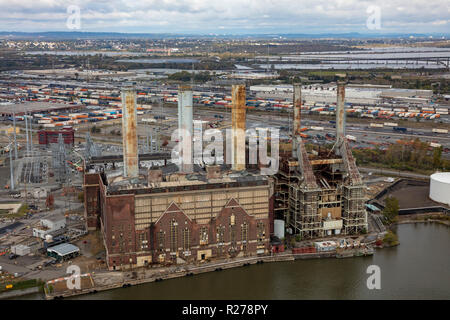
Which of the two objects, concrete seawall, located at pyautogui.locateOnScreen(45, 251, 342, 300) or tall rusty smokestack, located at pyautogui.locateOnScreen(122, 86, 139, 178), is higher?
tall rusty smokestack, located at pyautogui.locateOnScreen(122, 86, 139, 178)

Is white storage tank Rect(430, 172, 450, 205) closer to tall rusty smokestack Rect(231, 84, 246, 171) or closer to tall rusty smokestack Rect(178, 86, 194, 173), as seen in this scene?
tall rusty smokestack Rect(231, 84, 246, 171)

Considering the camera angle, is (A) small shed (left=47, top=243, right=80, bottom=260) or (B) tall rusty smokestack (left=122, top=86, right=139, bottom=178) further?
(B) tall rusty smokestack (left=122, top=86, right=139, bottom=178)

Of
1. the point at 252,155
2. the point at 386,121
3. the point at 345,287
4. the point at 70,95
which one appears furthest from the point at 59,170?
the point at 70,95

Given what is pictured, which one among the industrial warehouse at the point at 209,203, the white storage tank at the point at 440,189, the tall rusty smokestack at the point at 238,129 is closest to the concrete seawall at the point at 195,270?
the industrial warehouse at the point at 209,203

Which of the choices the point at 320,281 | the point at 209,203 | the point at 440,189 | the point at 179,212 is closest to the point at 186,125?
the point at 209,203

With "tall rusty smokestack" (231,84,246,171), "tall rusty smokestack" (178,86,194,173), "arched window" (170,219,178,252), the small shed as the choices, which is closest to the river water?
"arched window" (170,219,178,252)
